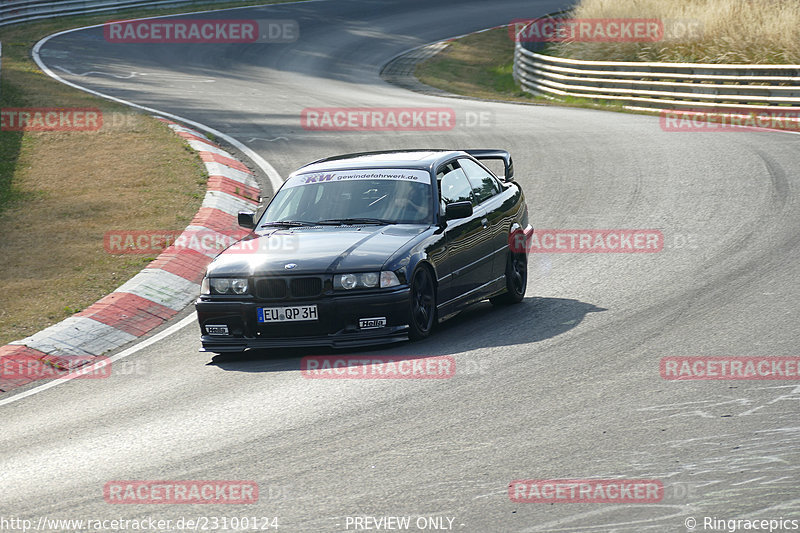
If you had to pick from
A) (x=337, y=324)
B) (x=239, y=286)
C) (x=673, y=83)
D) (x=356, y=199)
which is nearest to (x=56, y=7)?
(x=673, y=83)

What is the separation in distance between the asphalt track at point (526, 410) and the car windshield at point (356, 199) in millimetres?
1154

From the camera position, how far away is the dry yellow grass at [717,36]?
26.8 meters

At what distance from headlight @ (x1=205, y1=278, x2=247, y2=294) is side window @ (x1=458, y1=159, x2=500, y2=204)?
2.72 metres

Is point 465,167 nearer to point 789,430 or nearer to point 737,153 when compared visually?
point 789,430

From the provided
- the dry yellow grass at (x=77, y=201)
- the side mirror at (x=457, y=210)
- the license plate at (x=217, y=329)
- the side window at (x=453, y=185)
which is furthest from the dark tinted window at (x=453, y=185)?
the dry yellow grass at (x=77, y=201)

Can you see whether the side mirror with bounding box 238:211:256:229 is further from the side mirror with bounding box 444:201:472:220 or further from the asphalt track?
the side mirror with bounding box 444:201:472:220

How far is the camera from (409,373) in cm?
808

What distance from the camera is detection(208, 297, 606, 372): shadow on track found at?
8.85 metres

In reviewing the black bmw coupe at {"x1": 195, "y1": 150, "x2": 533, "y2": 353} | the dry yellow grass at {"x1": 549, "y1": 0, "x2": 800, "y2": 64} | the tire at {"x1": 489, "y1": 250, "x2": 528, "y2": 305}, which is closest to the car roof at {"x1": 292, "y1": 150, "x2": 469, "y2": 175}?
the black bmw coupe at {"x1": 195, "y1": 150, "x2": 533, "y2": 353}

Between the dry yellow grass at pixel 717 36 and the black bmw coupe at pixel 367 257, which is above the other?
the black bmw coupe at pixel 367 257

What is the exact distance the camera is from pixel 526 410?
696 centimetres

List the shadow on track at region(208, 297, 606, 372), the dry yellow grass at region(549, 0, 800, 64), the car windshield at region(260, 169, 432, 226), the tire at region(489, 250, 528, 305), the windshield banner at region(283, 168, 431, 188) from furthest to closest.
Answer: the dry yellow grass at region(549, 0, 800, 64) → the tire at region(489, 250, 528, 305) → the windshield banner at region(283, 168, 431, 188) → the car windshield at region(260, 169, 432, 226) → the shadow on track at region(208, 297, 606, 372)

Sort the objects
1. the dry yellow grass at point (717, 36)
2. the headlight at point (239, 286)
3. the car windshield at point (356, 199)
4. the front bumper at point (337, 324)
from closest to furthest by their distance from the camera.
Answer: the front bumper at point (337, 324) → the headlight at point (239, 286) → the car windshield at point (356, 199) → the dry yellow grass at point (717, 36)

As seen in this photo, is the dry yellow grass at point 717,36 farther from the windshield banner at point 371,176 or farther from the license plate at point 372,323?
the license plate at point 372,323
